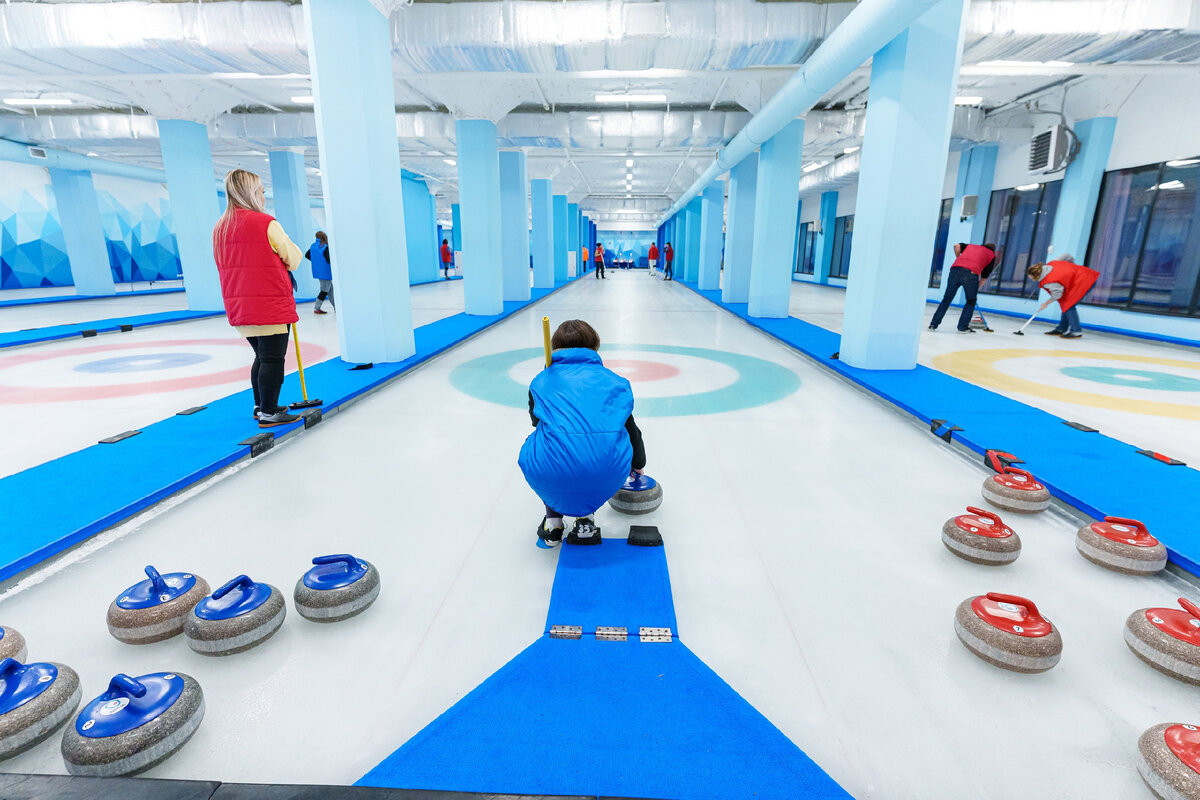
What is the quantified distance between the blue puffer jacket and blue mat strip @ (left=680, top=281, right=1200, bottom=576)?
8.44ft

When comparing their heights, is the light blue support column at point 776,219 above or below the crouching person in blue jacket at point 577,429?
above

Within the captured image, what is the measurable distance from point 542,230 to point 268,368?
49.0 feet

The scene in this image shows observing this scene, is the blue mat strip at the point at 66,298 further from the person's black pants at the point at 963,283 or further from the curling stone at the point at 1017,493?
the person's black pants at the point at 963,283

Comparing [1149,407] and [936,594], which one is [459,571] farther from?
[1149,407]

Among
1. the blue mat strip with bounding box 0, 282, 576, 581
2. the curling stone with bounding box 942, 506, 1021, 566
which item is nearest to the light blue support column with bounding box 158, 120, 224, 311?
the blue mat strip with bounding box 0, 282, 576, 581

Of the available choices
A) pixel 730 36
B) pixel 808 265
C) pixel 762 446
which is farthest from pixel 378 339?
pixel 808 265

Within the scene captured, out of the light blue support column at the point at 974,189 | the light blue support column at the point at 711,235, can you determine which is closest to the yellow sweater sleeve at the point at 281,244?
the light blue support column at the point at 974,189

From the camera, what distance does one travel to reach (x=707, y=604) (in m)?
2.26

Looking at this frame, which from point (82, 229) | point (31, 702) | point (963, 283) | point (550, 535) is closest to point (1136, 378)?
point (963, 283)

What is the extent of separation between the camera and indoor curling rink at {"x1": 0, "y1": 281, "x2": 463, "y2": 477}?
424 cm

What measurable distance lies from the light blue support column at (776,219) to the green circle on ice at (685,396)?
3.52 meters

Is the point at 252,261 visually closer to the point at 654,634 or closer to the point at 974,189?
the point at 654,634

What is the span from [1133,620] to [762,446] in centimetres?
224

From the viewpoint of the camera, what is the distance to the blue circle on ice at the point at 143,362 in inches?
258
